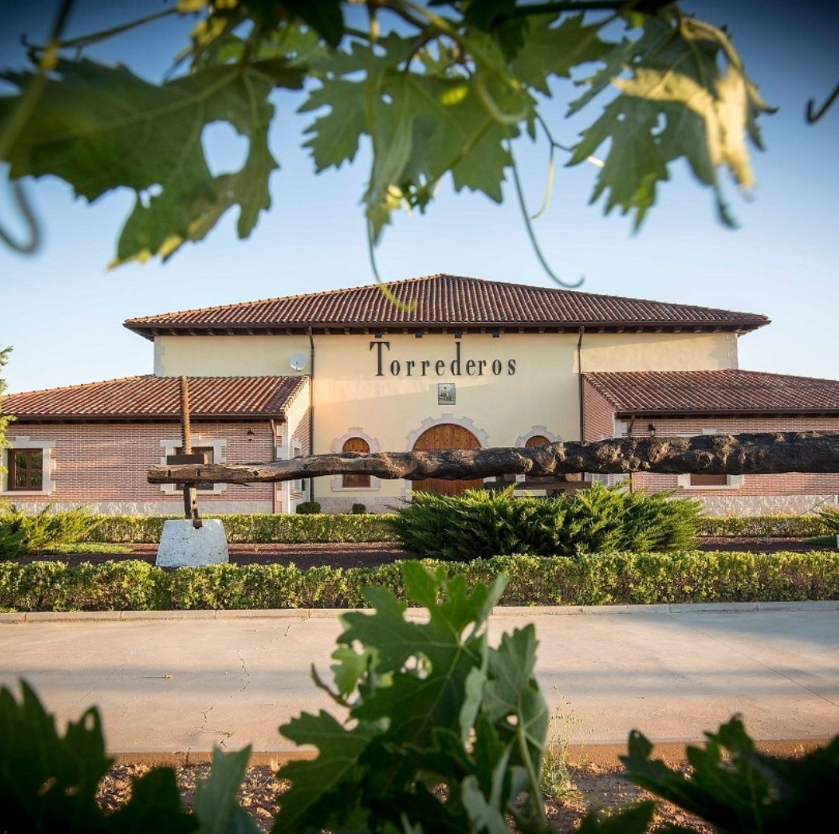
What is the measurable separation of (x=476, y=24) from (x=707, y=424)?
75.9 feet

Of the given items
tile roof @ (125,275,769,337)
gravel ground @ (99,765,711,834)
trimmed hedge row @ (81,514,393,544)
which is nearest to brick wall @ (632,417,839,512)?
tile roof @ (125,275,769,337)

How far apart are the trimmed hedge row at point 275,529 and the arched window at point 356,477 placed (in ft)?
18.1

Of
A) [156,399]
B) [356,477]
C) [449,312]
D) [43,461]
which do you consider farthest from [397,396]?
[43,461]

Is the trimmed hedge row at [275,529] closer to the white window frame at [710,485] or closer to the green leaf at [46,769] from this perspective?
the white window frame at [710,485]

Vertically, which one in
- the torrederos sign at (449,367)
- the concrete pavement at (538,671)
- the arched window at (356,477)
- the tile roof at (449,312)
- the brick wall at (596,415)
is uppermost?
the tile roof at (449,312)

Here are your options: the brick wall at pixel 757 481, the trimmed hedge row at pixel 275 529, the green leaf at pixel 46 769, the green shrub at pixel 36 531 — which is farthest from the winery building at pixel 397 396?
the green leaf at pixel 46 769

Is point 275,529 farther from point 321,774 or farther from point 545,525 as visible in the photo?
point 321,774

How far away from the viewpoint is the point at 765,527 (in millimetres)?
18000

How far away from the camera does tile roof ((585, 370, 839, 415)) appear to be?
2184 cm

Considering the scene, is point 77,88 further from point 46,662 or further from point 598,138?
point 46,662

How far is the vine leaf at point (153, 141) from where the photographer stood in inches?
21.5

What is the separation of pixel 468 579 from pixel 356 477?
48.7ft

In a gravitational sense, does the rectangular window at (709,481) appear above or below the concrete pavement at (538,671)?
above

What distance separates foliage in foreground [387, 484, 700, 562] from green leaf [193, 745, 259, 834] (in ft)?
34.8
